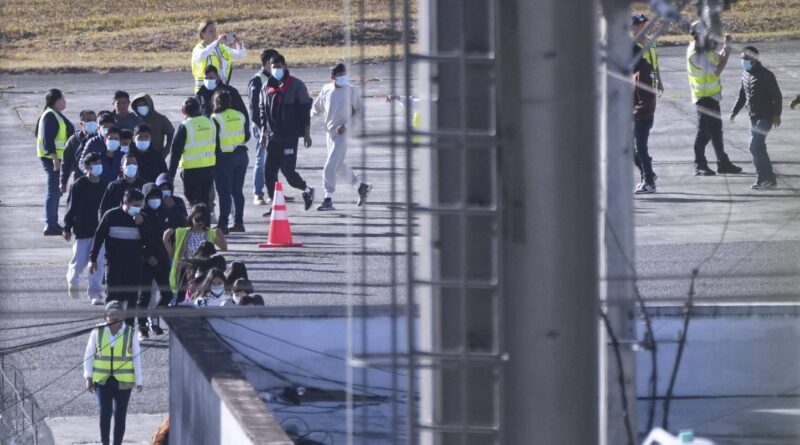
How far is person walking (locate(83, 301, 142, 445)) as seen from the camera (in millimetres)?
11758

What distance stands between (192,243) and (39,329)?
Result: 1.87m

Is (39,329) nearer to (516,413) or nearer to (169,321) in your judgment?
(169,321)

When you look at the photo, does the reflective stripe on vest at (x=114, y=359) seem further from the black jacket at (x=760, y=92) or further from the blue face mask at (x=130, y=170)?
the black jacket at (x=760, y=92)

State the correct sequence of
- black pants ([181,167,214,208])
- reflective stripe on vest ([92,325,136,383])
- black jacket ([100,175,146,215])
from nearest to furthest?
reflective stripe on vest ([92,325,136,383]) < black jacket ([100,175,146,215]) < black pants ([181,167,214,208])

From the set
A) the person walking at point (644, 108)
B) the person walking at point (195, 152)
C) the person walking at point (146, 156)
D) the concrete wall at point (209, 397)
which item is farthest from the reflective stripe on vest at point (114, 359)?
the person walking at point (644, 108)

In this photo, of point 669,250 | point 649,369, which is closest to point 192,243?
point 649,369

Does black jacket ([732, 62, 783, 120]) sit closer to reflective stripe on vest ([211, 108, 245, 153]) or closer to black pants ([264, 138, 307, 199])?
black pants ([264, 138, 307, 199])

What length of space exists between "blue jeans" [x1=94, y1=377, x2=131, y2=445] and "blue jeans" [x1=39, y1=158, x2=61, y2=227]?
5284 mm

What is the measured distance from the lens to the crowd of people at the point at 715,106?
55.1ft

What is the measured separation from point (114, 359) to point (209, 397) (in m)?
2.42

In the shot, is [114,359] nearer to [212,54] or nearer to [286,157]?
[286,157]

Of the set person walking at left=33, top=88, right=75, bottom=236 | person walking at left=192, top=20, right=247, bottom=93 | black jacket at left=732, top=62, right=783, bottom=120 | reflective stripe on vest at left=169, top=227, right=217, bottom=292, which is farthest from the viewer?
person walking at left=192, top=20, right=247, bottom=93

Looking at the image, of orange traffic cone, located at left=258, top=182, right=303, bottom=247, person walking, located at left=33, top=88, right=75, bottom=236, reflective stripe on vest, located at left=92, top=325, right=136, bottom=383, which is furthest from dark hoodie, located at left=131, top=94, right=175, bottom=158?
reflective stripe on vest, located at left=92, top=325, right=136, bottom=383

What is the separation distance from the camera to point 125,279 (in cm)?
1365
